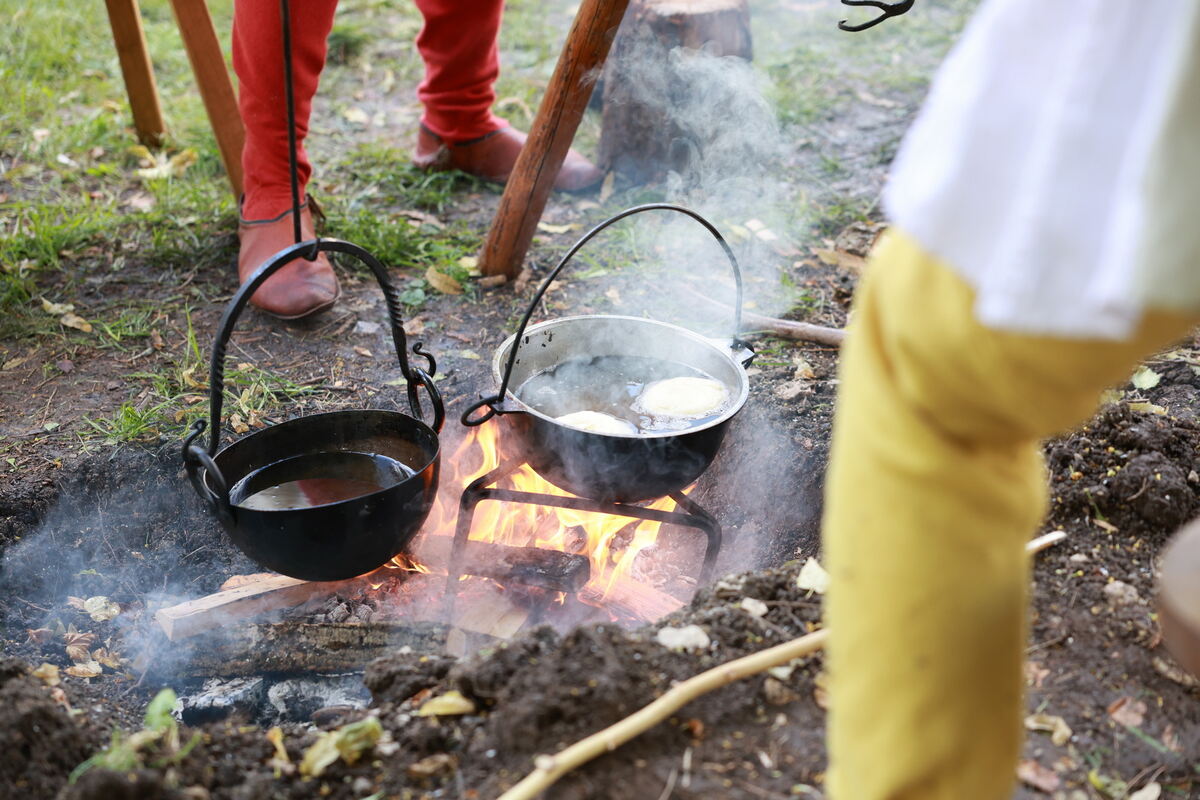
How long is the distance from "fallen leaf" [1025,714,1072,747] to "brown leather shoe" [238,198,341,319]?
310 cm

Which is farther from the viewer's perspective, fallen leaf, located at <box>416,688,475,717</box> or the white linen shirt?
fallen leaf, located at <box>416,688,475,717</box>

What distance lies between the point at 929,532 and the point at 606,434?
4.22 ft

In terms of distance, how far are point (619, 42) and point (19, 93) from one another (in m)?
3.81

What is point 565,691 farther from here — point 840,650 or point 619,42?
point 619,42

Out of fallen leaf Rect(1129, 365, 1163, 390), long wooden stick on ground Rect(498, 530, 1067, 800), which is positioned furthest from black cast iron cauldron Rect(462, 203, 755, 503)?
fallen leaf Rect(1129, 365, 1163, 390)

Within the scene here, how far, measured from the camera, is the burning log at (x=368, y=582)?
110 inches

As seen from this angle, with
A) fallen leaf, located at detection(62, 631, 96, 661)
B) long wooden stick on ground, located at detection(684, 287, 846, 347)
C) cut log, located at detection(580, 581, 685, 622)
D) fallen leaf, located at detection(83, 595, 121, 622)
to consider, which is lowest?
cut log, located at detection(580, 581, 685, 622)

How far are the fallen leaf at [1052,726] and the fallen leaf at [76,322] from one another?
372cm

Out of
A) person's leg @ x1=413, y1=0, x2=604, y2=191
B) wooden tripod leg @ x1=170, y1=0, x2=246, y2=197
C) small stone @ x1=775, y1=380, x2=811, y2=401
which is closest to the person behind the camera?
small stone @ x1=775, y1=380, x2=811, y2=401

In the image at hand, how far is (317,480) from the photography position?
281 centimetres

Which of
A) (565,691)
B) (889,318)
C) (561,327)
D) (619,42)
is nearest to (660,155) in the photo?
(619,42)

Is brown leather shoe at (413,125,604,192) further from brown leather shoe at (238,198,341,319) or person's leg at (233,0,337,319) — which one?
brown leather shoe at (238,198,341,319)

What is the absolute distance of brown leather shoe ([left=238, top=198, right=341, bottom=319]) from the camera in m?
4.00

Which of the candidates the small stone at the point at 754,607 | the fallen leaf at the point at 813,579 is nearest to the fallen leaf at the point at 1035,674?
the fallen leaf at the point at 813,579
